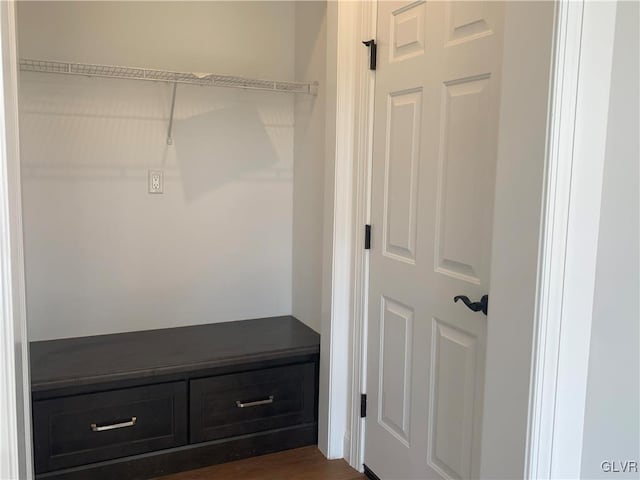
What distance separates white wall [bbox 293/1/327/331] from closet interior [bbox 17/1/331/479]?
0.04ft

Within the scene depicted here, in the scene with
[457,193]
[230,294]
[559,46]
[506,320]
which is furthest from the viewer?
[230,294]

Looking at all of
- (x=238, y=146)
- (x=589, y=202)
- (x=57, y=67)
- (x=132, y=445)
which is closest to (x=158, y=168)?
(x=238, y=146)

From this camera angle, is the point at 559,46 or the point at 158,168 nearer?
the point at 559,46

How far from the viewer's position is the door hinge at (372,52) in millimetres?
2191

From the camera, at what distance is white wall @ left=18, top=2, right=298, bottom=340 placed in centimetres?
255

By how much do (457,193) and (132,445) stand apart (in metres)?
1.65

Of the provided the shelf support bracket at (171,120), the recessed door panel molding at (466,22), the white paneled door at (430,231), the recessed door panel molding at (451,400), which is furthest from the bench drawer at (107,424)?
the recessed door panel molding at (466,22)

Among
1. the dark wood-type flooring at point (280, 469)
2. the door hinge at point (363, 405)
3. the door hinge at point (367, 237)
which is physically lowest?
the dark wood-type flooring at point (280, 469)

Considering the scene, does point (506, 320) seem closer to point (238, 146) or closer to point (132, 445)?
point (132, 445)

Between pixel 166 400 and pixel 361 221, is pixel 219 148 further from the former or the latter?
pixel 166 400

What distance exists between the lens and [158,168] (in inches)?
108

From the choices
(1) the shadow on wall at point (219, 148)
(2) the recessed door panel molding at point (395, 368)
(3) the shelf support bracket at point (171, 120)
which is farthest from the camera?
(1) the shadow on wall at point (219, 148)

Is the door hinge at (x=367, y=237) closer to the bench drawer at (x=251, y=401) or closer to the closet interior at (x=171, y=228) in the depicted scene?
the closet interior at (x=171, y=228)

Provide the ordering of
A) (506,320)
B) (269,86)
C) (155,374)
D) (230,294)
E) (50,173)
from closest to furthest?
1. (506,320)
2. (155,374)
3. (50,173)
4. (269,86)
5. (230,294)
